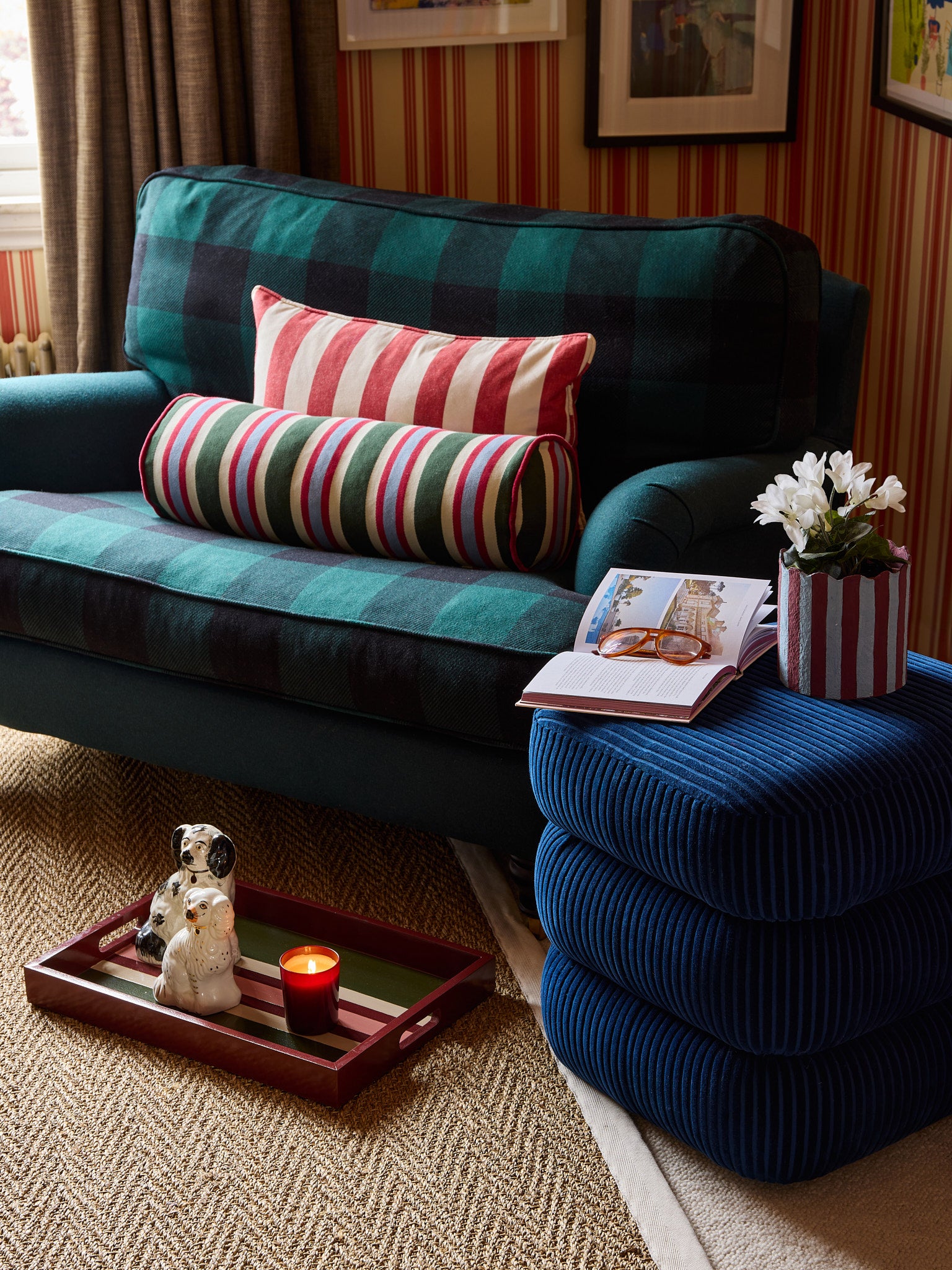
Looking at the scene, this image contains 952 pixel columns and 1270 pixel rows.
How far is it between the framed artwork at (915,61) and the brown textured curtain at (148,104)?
1.15 m

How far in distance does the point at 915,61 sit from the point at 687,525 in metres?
1.10

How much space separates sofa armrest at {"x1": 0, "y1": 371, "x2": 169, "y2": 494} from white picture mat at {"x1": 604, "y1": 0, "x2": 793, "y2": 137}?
115 cm

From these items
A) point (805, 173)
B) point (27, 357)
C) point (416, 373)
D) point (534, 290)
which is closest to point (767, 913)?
point (416, 373)

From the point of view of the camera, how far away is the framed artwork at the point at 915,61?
84.2 inches

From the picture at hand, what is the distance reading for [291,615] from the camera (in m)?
1.76

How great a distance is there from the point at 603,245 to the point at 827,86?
Answer: 0.88 meters

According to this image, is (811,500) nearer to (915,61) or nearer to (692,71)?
(915,61)

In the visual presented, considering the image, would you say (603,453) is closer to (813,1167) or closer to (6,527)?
(6,527)

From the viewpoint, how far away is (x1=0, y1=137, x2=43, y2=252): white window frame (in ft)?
10.2

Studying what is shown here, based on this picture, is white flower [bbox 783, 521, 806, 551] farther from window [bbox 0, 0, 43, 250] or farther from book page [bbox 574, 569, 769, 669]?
window [bbox 0, 0, 43, 250]

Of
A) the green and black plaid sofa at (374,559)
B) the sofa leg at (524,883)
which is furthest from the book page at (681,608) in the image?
the sofa leg at (524,883)

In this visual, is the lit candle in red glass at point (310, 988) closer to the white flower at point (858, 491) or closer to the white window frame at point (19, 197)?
the white flower at point (858, 491)

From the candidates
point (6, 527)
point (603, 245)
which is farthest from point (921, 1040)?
point (6, 527)

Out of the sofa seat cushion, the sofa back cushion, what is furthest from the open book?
the sofa back cushion
